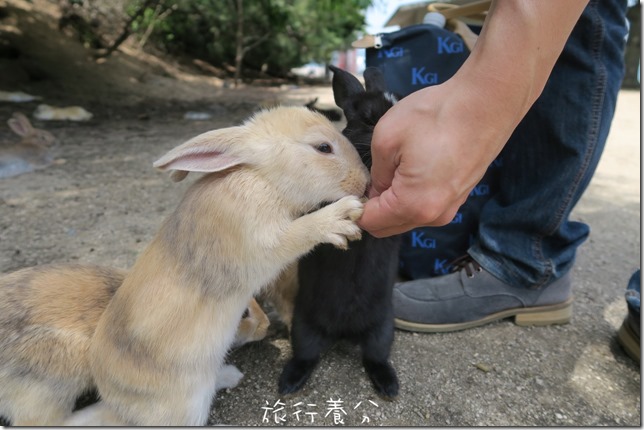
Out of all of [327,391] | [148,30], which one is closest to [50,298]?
[327,391]

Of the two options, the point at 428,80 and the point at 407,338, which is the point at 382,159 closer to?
the point at 407,338

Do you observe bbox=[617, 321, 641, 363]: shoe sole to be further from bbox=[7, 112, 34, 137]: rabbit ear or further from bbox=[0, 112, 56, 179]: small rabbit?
bbox=[7, 112, 34, 137]: rabbit ear

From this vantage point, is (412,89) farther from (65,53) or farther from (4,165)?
(65,53)

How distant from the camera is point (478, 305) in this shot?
7.30 ft

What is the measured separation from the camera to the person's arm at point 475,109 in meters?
1.09

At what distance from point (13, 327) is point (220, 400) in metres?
0.75

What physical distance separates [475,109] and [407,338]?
53.2 inches

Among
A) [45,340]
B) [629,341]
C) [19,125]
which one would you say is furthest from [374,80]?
[19,125]

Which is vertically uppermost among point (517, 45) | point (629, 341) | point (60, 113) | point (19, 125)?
point (517, 45)

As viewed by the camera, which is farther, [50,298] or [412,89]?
[412,89]

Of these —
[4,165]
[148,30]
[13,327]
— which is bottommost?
[148,30]

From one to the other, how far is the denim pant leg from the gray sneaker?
0.06m

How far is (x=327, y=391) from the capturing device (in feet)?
Result: 6.05

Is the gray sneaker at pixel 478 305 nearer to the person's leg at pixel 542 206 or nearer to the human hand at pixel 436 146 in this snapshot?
the person's leg at pixel 542 206
